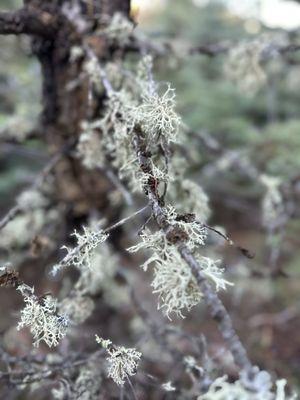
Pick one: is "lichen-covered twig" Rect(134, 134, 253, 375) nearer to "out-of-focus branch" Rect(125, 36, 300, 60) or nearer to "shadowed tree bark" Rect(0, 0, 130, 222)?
"shadowed tree bark" Rect(0, 0, 130, 222)

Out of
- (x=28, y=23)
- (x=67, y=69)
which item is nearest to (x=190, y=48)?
(x=67, y=69)

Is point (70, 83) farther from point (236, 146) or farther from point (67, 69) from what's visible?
point (236, 146)

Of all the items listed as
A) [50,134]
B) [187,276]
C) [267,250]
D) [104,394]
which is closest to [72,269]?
[50,134]

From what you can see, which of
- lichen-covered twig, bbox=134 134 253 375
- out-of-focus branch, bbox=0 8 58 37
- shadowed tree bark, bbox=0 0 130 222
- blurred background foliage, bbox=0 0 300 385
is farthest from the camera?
blurred background foliage, bbox=0 0 300 385

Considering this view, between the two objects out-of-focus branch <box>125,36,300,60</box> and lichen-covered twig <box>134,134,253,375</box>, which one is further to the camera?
out-of-focus branch <box>125,36,300,60</box>

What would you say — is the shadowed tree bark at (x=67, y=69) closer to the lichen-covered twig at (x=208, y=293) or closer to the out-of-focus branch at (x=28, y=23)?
the out-of-focus branch at (x=28, y=23)

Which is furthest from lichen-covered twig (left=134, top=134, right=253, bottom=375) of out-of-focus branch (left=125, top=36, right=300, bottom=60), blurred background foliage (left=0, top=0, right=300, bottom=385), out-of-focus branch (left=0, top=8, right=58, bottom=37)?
out-of-focus branch (left=125, top=36, right=300, bottom=60)

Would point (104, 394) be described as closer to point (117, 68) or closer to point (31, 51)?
point (117, 68)

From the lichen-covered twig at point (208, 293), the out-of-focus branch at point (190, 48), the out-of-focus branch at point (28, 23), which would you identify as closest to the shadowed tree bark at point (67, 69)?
the out-of-focus branch at point (28, 23)
